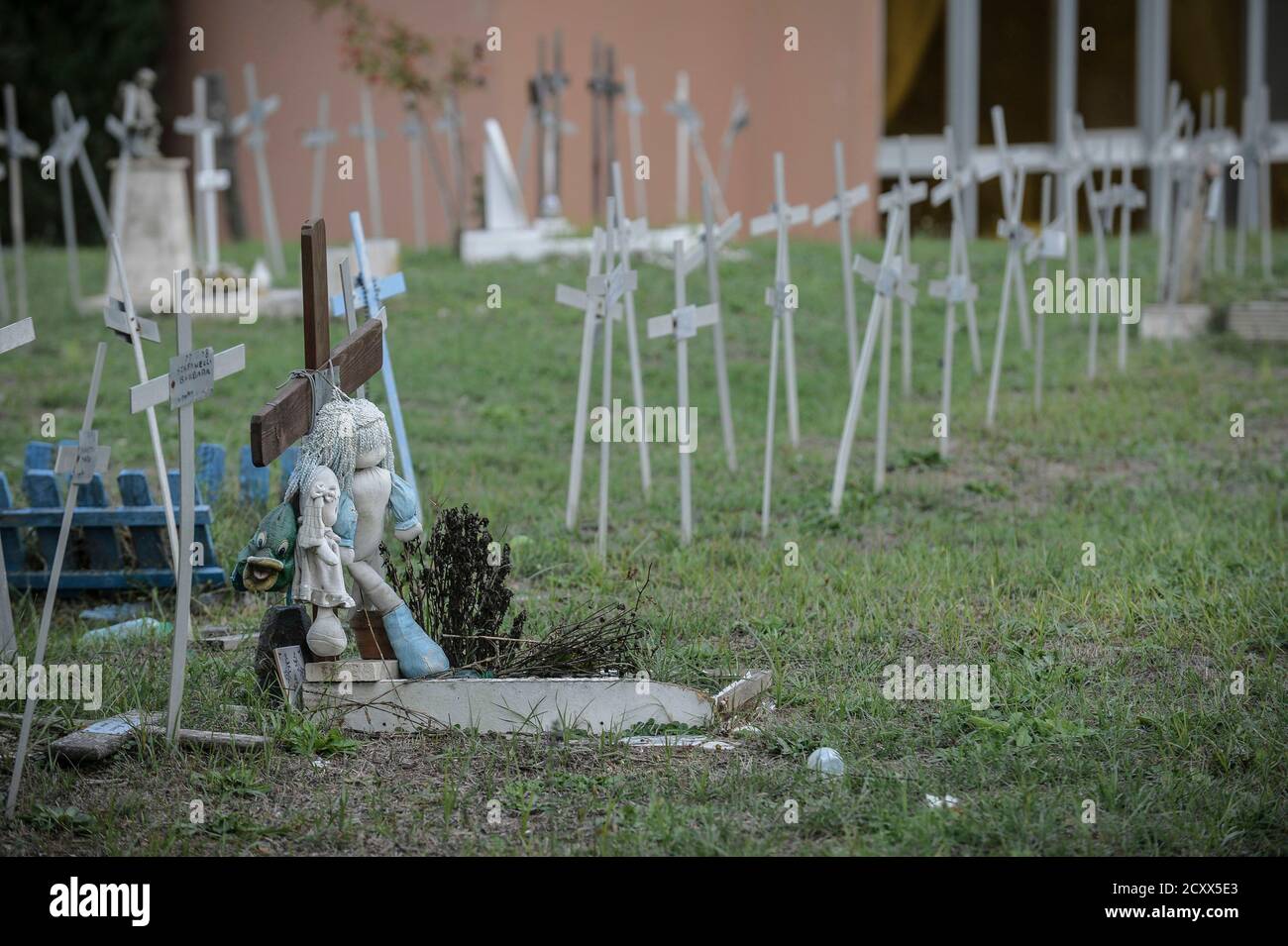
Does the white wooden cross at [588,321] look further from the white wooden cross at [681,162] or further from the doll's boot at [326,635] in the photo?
the white wooden cross at [681,162]

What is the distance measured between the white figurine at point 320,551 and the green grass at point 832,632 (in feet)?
1.31

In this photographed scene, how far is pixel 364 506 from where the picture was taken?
463 cm

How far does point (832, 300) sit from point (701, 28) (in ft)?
20.7

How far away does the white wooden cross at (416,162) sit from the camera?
49.9ft

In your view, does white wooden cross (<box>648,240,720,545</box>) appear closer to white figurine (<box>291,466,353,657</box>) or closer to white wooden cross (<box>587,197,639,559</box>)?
white wooden cross (<box>587,197,639,559</box>)

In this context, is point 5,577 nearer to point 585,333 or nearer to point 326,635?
point 326,635

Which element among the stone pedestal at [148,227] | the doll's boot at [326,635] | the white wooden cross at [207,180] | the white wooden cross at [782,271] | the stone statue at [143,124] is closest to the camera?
the doll's boot at [326,635]

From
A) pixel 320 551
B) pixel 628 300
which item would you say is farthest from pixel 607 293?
pixel 320 551

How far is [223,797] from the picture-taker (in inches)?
166

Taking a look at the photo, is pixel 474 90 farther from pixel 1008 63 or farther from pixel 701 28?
pixel 1008 63

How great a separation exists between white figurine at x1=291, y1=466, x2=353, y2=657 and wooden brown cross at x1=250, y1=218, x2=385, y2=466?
0.17 m

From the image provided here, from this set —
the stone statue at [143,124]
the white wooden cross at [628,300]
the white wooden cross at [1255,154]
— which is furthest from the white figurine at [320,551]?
the white wooden cross at [1255,154]

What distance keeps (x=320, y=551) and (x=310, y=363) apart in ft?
1.89

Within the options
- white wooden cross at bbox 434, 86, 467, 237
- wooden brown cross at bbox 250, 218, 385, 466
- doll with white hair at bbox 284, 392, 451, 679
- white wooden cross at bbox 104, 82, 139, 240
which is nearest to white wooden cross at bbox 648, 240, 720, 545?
wooden brown cross at bbox 250, 218, 385, 466
